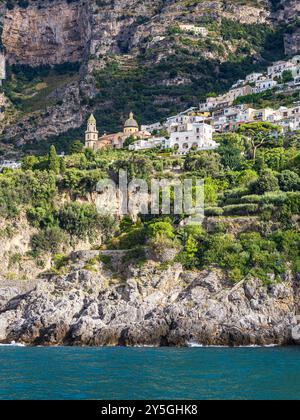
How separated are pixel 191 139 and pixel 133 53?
4532cm

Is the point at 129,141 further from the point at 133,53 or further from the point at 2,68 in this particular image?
the point at 2,68

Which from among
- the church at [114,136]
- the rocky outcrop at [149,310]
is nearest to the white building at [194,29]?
the church at [114,136]

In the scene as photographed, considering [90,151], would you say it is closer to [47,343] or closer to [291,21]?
[47,343]

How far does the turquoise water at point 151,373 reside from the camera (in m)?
36.2

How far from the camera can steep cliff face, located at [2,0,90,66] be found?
164 meters

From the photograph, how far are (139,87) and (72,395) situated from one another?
9791 centimetres

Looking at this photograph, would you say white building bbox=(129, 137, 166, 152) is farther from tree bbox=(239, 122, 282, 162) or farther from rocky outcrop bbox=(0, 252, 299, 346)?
rocky outcrop bbox=(0, 252, 299, 346)

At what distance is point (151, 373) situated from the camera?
4147 centimetres

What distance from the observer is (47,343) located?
57.9 m

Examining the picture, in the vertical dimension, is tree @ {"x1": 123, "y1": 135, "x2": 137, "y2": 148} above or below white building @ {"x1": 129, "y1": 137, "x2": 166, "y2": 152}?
above

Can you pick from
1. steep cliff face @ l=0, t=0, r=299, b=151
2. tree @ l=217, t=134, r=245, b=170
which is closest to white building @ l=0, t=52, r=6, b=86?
steep cliff face @ l=0, t=0, r=299, b=151

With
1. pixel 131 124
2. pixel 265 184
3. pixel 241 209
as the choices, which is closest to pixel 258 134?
pixel 131 124

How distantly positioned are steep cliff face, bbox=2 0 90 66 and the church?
52733mm

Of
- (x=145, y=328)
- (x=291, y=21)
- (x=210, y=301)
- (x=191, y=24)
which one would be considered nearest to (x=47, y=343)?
(x=145, y=328)
